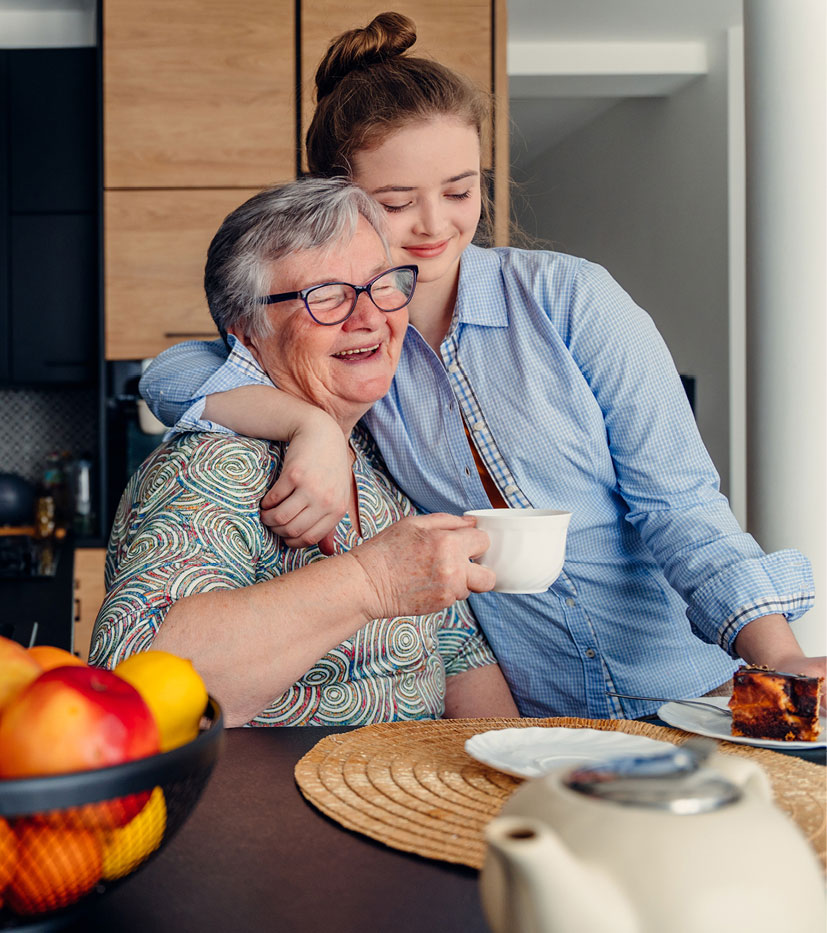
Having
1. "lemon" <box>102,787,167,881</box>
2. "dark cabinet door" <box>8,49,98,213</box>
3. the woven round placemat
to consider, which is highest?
"dark cabinet door" <box>8,49,98,213</box>

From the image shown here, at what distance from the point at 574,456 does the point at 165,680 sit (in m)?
0.93

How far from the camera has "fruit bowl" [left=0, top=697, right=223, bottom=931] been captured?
481 millimetres

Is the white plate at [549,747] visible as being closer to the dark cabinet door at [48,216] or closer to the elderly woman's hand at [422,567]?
the elderly woman's hand at [422,567]

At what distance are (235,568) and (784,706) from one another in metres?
0.60

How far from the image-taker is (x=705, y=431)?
A: 532cm

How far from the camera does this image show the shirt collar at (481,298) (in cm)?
151

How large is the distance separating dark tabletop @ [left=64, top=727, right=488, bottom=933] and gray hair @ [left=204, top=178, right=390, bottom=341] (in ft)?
2.42

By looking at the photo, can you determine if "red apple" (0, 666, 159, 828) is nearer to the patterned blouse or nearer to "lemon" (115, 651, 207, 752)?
"lemon" (115, 651, 207, 752)

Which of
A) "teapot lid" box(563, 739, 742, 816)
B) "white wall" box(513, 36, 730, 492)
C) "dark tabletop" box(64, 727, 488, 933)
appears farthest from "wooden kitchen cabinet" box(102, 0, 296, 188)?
"teapot lid" box(563, 739, 742, 816)

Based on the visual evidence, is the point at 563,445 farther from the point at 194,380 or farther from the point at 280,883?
the point at 280,883

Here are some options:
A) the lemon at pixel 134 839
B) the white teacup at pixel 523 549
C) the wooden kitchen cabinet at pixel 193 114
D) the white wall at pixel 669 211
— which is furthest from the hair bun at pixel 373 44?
the white wall at pixel 669 211

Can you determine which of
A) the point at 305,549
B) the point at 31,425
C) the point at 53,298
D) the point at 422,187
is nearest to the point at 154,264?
the point at 53,298

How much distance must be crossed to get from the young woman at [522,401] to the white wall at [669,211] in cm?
289

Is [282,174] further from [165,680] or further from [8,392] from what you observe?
[165,680]
